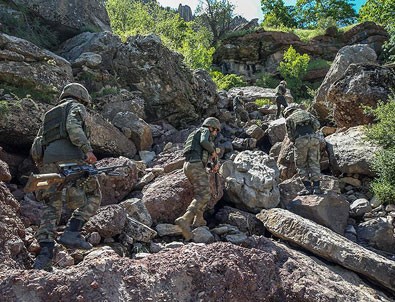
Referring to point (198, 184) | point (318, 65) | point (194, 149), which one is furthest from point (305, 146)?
point (318, 65)

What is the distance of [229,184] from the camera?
7.45m

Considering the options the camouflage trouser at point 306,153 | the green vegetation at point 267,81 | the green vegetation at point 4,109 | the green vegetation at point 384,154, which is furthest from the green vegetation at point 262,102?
the green vegetation at point 4,109

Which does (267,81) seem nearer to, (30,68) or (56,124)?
(30,68)

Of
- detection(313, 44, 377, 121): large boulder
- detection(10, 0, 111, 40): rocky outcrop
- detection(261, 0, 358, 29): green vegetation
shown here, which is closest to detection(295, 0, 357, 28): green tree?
detection(261, 0, 358, 29): green vegetation

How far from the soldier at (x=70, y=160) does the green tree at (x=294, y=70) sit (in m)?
20.5

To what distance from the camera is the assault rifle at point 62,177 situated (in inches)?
172

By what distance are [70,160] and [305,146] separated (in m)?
5.00

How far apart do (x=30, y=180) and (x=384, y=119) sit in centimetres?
752

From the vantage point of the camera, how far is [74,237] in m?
4.77

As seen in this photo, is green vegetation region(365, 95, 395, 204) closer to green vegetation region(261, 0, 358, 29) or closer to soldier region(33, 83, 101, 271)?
soldier region(33, 83, 101, 271)

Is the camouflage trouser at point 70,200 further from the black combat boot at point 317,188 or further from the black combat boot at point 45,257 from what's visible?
the black combat boot at point 317,188

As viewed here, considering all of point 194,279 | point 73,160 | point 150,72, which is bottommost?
point 194,279

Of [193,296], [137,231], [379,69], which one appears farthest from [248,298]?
[379,69]

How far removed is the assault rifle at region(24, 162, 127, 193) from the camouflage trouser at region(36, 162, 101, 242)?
0.10 meters
